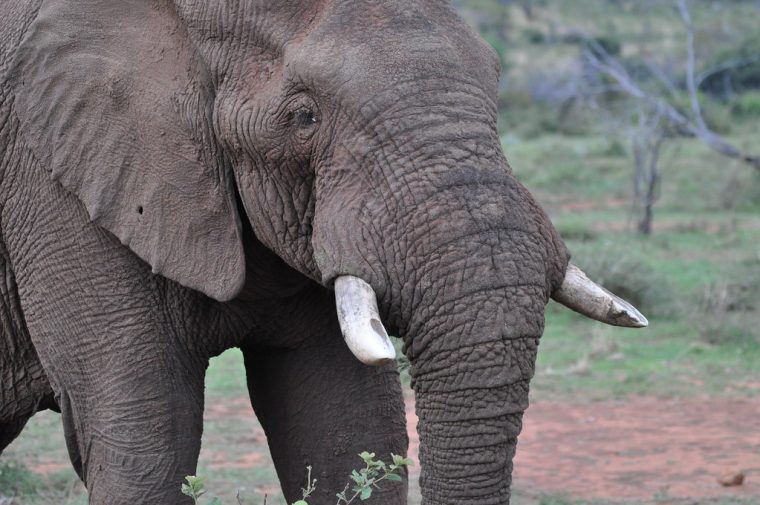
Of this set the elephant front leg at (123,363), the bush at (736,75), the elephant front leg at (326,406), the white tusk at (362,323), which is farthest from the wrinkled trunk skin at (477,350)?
the bush at (736,75)

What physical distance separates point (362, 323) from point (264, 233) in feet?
1.99

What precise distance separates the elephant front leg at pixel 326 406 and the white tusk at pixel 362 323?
95 cm

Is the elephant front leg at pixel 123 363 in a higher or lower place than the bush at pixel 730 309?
lower

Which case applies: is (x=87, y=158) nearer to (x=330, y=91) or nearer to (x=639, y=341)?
(x=330, y=91)

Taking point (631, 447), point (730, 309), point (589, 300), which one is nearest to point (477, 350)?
point (589, 300)

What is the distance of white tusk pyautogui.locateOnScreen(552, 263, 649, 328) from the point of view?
3521 millimetres

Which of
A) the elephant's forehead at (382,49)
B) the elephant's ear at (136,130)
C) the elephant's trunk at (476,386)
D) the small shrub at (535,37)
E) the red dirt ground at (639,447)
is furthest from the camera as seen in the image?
the small shrub at (535,37)

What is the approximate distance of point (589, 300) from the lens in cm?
353

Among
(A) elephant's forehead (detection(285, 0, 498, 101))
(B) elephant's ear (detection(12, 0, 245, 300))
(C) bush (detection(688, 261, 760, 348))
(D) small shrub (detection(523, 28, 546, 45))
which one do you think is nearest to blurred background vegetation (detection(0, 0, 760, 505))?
(C) bush (detection(688, 261, 760, 348))

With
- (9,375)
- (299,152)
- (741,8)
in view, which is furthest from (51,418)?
(741,8)

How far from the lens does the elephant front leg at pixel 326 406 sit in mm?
4402

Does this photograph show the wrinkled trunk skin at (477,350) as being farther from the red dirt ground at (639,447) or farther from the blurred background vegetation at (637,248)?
the red dirt ground at (639,447)

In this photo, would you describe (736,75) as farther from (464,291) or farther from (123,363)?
(464,291)

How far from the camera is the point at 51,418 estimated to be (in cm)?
808
